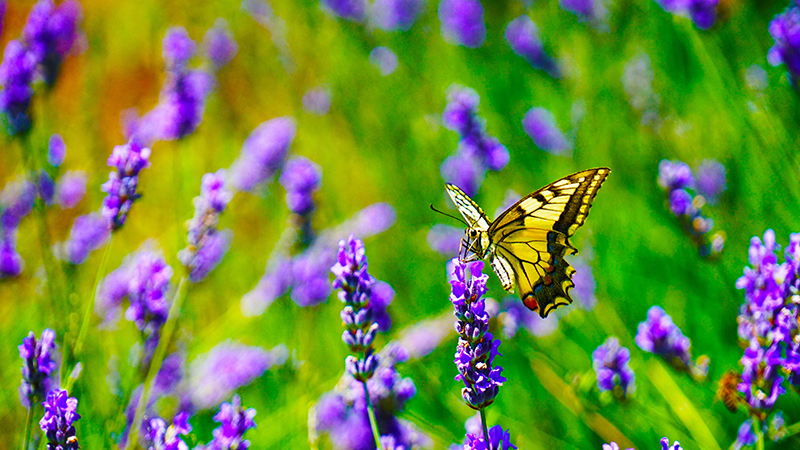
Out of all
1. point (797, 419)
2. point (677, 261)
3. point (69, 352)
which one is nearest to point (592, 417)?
point (797, 419)

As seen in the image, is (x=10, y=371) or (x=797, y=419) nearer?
(x=797, y=419)

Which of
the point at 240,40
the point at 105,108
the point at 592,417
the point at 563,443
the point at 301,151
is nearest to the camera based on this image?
the point at 592,417

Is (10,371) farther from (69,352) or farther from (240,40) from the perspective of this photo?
(240,40)

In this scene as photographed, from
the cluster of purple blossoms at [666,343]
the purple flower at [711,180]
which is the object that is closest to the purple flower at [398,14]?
the purple flower at [711,180]

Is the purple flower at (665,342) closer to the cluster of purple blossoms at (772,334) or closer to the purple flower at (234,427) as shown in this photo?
the cluster of purple blossoms at (772,334)

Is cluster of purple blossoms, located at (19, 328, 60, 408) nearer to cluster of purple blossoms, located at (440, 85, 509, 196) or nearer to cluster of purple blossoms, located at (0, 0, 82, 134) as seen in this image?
cluster of purple blossoms, located at (0, 0, 82, 134)

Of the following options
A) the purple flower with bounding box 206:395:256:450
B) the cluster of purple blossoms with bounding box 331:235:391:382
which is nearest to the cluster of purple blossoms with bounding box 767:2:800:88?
the cluster of purple blossoms with bounding box 331:235:391:382
